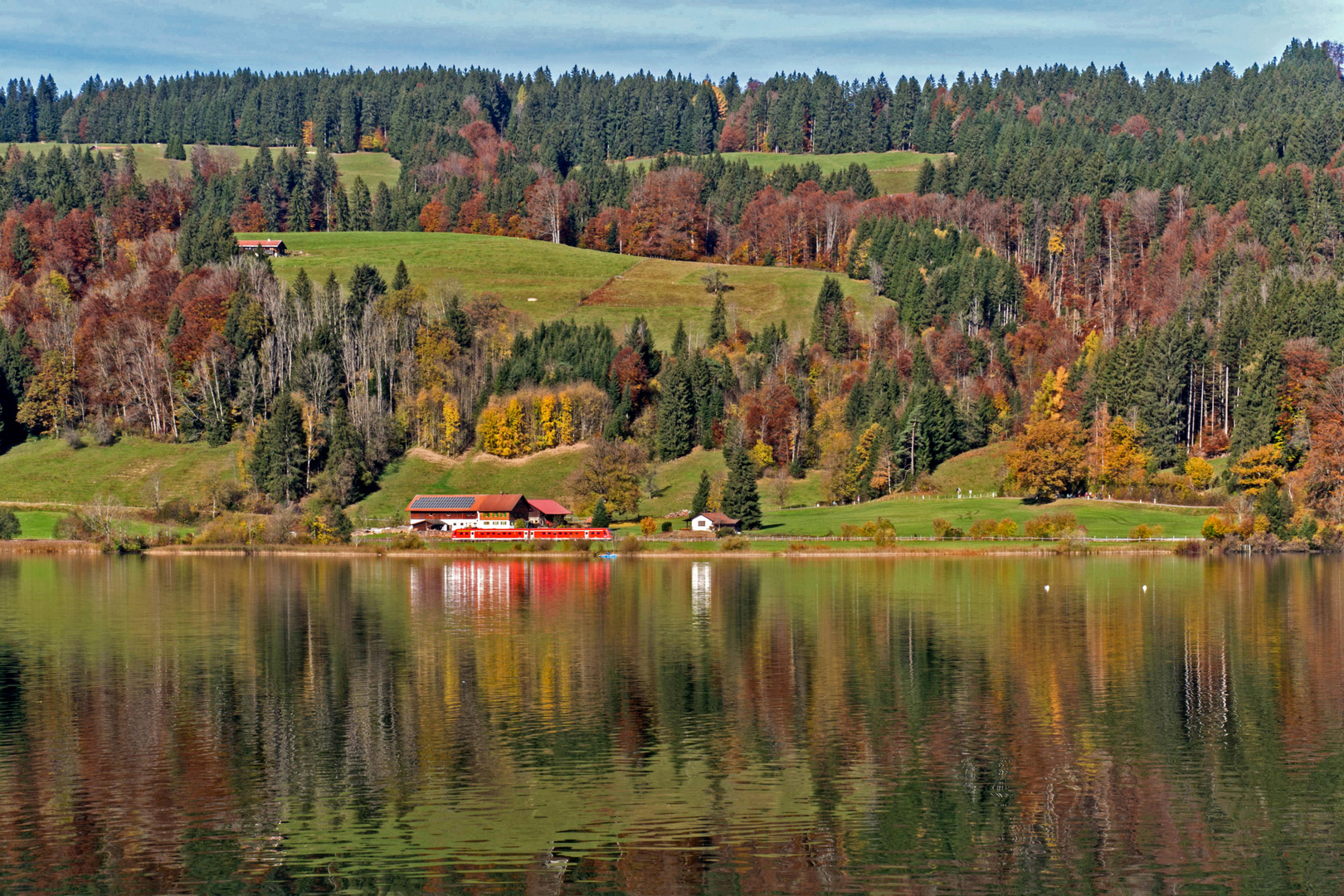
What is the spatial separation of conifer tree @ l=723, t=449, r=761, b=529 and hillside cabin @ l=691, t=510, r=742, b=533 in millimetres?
667

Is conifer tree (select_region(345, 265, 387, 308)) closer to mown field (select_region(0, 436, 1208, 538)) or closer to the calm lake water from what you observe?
mown field (select_region(0, 436, 1208, 538))

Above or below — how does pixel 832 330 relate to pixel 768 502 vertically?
above

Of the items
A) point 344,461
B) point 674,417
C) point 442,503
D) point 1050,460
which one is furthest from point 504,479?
point 1050,460

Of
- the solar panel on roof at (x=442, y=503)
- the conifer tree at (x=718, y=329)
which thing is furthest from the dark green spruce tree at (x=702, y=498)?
the conifer tree at (x=718, y=329)

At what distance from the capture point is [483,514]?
145000 millimetres

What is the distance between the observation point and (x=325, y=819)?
33.0 metres

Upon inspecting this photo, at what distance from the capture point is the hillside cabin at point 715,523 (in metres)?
134

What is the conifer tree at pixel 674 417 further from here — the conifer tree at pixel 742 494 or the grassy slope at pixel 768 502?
the conifer tree at pixel 742 494

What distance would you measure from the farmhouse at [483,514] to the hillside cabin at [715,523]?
1885 cm

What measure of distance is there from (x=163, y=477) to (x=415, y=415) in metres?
32.6

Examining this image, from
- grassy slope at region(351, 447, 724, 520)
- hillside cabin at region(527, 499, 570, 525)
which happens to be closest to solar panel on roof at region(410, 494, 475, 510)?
grassy slope at region(351, 447, 724, 520)

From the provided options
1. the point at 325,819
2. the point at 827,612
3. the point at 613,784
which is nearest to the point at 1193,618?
the point at 827,612

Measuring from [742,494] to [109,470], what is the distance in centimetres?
8157

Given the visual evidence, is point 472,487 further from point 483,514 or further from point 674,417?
point 674,417
